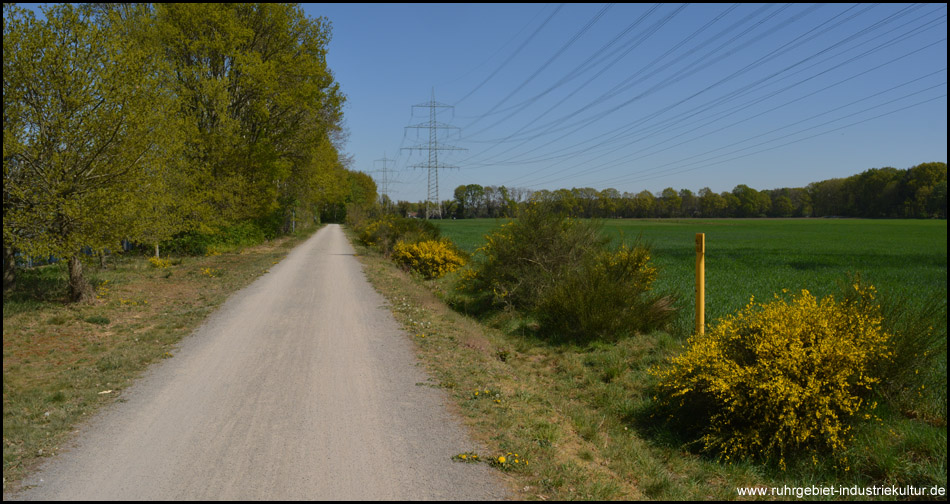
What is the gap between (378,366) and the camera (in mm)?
6824

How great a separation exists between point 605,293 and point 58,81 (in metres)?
11.0

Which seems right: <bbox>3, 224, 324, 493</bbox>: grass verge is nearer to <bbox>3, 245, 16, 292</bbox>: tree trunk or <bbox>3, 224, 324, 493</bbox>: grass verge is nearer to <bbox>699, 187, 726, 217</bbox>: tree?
<bbox>3, 245, 16, 292</bbox>: tree trunk

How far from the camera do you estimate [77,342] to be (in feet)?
25.2

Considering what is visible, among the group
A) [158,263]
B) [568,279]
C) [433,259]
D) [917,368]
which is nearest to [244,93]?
[158,263]

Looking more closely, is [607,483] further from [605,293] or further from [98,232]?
[98,232]

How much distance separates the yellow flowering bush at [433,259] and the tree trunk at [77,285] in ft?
32.7

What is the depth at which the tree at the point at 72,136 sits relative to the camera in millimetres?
8758

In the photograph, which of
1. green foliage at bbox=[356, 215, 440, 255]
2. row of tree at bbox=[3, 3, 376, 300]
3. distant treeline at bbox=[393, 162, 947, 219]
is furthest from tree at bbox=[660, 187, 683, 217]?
row of tree at bbox=[3, 3, 376, 300]

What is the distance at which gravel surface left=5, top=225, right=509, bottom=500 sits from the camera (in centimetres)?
358

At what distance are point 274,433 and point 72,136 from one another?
8560mm

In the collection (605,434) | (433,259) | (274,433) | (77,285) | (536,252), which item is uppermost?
(536,252)

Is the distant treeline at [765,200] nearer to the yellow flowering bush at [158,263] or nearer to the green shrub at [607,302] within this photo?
the green shrub at [607,302]

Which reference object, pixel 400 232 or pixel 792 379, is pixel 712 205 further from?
pixel 792 379

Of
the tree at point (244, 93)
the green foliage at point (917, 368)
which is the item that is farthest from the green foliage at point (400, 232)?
the green foliage at point (917, 368)
